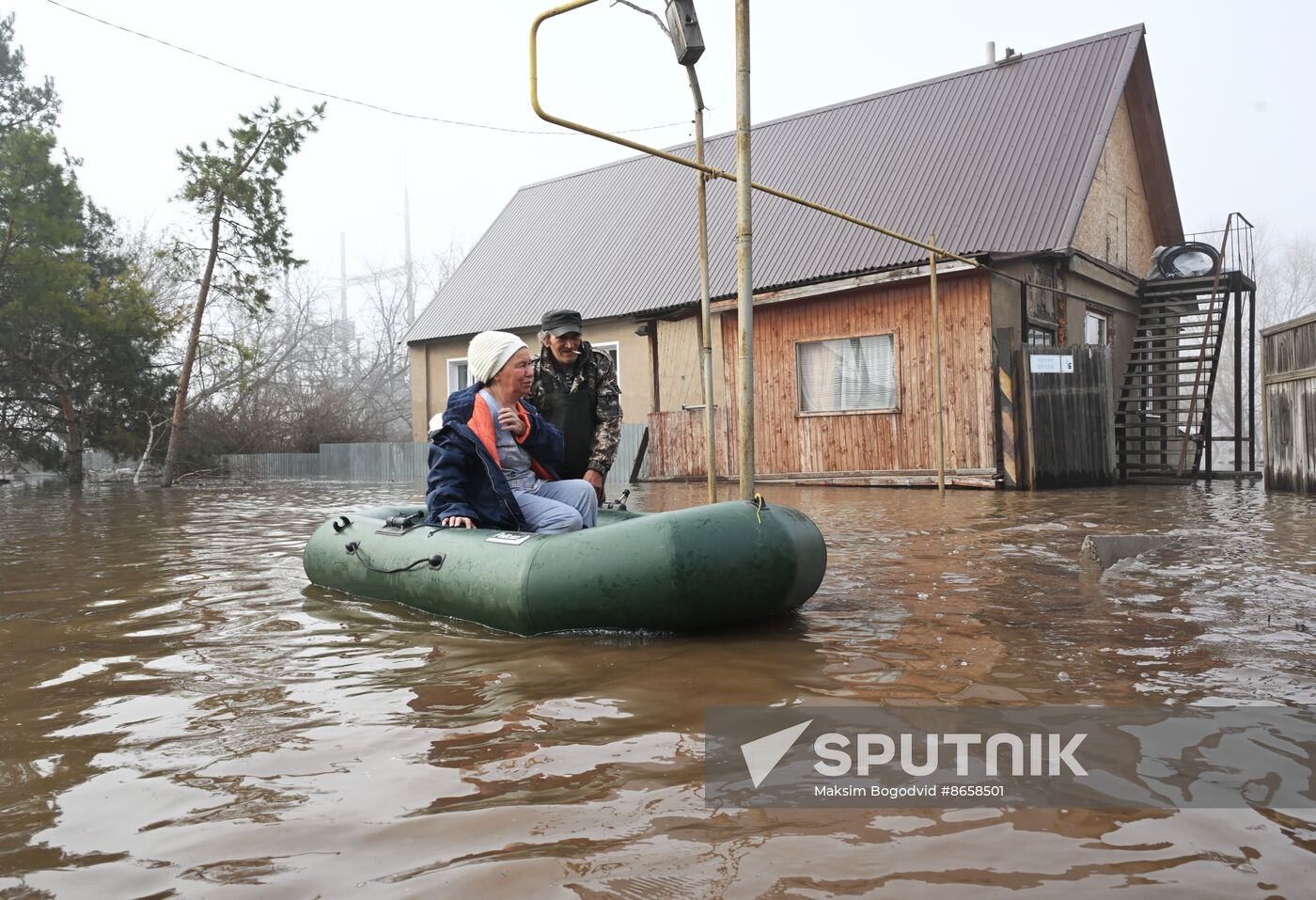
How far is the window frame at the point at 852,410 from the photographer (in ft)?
47.6

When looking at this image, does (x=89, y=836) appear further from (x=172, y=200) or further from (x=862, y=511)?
(x=172, y=200)

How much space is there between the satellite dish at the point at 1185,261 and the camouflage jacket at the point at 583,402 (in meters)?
15.0

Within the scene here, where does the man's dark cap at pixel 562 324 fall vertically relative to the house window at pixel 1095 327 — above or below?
below

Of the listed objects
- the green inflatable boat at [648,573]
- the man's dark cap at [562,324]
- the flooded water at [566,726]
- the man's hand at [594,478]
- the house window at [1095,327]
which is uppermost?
the house window at [1095,327]

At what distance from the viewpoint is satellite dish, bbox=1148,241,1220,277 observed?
17469 millimetres

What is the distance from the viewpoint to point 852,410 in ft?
49.5

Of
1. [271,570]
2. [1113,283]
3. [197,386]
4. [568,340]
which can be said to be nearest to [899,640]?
[568,340]

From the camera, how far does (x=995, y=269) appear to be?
45.0ft

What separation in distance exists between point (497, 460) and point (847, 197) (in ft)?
44.4

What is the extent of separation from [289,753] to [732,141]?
1946cm

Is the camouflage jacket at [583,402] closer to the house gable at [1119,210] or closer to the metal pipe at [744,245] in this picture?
the metal pipe at [744,245]

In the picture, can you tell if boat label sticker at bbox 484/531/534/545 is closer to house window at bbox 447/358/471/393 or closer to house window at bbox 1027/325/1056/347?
house window at bbox 1027/325/1056/347

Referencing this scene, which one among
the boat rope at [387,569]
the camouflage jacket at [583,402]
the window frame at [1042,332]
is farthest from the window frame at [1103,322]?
the boat rope at [387,569]

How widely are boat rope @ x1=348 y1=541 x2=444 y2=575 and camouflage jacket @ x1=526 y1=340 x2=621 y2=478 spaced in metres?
1.28
